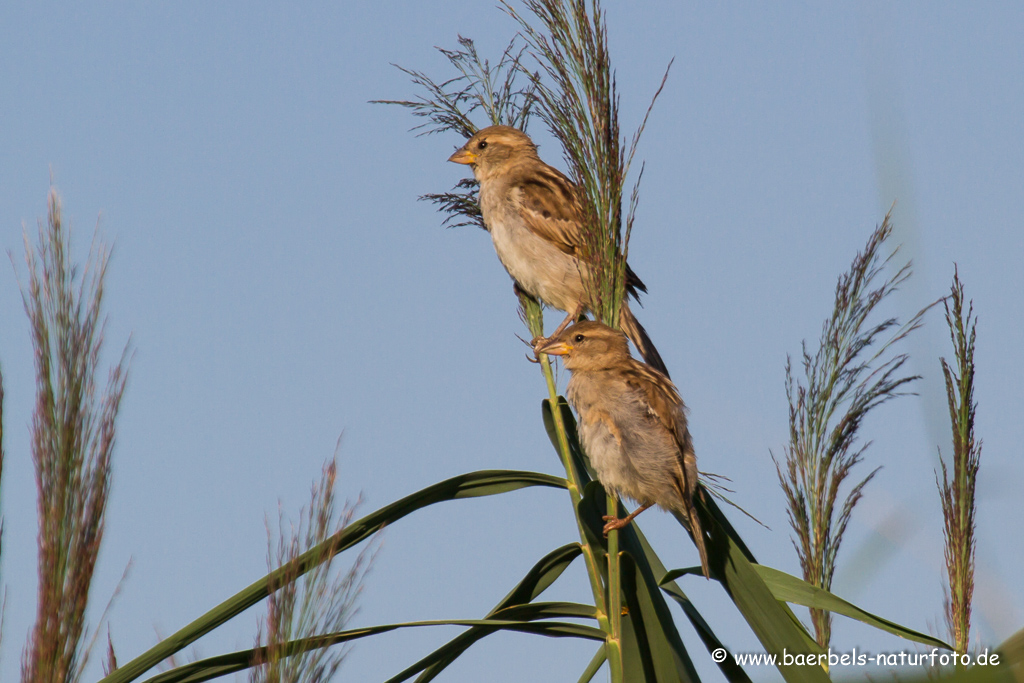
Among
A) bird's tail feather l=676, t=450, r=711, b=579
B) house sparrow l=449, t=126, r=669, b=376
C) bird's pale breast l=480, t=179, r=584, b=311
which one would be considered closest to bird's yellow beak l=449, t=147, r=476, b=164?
house sparrow l=449, t=126, r=669, b=376

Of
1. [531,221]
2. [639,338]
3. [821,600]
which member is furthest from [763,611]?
[531,221]

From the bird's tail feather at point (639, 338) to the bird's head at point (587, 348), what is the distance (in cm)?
108

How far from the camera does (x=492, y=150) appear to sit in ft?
17.3

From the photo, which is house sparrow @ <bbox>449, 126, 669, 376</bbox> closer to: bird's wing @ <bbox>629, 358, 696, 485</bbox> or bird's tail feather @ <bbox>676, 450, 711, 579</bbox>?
bird's wing @ <bbox>629, 358, 696, 485</bbox>

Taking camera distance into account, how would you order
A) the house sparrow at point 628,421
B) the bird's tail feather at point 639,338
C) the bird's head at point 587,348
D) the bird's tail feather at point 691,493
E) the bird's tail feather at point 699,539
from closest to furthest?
the bird's tail feather at point 699,539 → the bird's tail feather at point 691,493 → the house sparrow at point 628,421 → the bird's head at point 587,348 → the bird's tail feather at point 639,338

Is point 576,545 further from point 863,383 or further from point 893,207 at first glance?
point 893,207

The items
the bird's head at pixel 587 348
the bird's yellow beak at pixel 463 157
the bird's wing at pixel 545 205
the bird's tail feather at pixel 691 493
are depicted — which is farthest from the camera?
the bird's yellow beak at pixel 463 157

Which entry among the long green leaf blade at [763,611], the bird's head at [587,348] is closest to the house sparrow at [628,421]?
the bird's head at [587,348]

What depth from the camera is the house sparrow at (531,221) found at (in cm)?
489

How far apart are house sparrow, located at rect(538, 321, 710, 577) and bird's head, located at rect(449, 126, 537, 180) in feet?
6.22

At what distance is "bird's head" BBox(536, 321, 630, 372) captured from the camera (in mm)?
3250

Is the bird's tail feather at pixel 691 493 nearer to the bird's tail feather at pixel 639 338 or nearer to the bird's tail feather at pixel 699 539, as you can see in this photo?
the bird's tail feather at pixel 699 539

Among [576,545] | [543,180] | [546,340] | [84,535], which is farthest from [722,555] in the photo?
[543,180]

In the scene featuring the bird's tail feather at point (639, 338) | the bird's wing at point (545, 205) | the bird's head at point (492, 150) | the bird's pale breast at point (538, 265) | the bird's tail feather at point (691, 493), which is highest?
the bird's head at point (492, 150)
